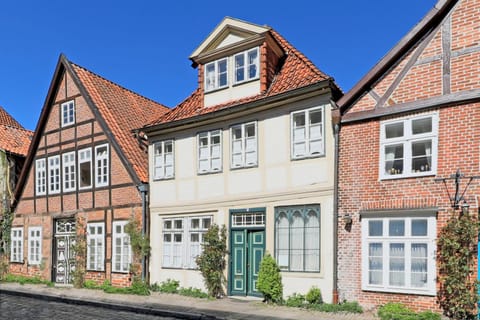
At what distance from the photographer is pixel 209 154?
15078 millimetres

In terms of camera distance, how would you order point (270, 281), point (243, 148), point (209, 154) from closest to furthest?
point (270, 281) → point (243, 148) → point (209, 154)

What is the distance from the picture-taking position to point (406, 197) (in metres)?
11.1

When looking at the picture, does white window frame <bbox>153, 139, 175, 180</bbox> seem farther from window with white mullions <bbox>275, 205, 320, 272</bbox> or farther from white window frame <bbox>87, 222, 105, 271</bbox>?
window with white mullions <bbox>275, 205, 320, 272</bbox>

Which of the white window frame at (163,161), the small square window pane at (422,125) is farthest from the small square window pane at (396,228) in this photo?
the white window frame at (163,161)

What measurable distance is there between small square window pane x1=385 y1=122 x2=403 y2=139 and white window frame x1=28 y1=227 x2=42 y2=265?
51.6 ft

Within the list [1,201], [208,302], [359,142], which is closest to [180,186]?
[208,302]

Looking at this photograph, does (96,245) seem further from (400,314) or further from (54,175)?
(400,314)

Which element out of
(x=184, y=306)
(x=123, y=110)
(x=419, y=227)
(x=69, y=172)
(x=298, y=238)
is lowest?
(x=184, y=306)

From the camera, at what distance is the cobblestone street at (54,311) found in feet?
38.7

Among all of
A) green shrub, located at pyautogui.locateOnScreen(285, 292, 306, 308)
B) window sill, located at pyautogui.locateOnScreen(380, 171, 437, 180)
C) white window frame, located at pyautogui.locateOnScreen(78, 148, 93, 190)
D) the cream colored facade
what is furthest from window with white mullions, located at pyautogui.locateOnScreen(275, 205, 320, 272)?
white window frame, located at pyautogui.locateOnScreen(78, 148, 93, 190)

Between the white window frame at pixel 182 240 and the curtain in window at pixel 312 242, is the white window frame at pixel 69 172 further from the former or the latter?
the curtain in window at pixel 312 242

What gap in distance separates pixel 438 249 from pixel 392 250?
3.80ft

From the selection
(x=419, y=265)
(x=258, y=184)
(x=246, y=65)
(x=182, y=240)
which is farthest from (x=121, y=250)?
(x=419, y=265)

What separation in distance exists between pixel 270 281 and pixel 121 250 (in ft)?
22.2
